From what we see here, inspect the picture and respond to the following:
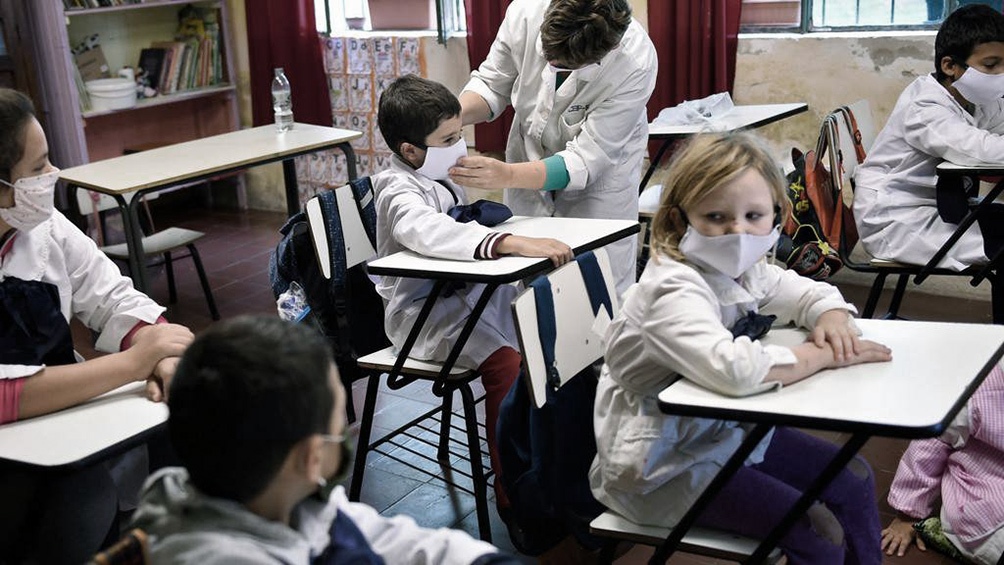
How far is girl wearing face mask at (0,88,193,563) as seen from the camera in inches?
70.9

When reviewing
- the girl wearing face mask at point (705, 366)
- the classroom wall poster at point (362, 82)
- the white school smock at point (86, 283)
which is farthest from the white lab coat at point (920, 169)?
the classroom wall poster at point (362, 82)

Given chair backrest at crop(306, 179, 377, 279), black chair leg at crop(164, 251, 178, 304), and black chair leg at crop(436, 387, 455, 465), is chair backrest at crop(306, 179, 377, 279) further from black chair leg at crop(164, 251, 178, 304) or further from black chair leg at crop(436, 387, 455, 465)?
black chair leg at crop(164, 251, 178, 304)

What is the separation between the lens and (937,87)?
3299mm

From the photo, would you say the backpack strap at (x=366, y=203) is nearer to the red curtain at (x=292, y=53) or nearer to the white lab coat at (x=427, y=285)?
the white lab coat at (x=427, y=285)

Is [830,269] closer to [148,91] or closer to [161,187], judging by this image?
[161,187]

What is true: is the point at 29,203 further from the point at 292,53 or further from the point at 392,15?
the point at 292,53

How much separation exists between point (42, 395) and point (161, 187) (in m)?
2.28

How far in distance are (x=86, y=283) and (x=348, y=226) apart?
0.79m

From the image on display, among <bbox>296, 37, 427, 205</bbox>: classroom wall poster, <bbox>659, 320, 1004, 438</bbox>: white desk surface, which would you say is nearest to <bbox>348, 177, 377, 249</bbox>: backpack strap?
<bbox>659, 320, 1004, 438</bbox>: white desk surface

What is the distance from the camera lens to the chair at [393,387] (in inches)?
102

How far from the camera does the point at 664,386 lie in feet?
6.02

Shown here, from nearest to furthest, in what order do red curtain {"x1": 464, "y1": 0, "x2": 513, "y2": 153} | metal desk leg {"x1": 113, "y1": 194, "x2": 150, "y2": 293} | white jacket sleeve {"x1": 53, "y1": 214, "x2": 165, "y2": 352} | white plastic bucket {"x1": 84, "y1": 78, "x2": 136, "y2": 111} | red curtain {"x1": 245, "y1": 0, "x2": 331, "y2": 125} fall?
white jacket sleeve {"x1": 53, "y1": 214, "x2": 165, "y2": 352}, metal desk leg {"x1": 113, "y1": 194, "x2": 150, "y2": 293}, red curtain {"x1": 464, "y1": 0, "x2": 513, "y2": 153}, white plastic bucket {"x1": 84, "y1": 78, "x2": 136, "y2": 111}, red curtain {"x1": 245, "y1": 0, "x2": 331, "y2": 125}

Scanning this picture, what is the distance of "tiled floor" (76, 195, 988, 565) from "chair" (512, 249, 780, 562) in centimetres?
67

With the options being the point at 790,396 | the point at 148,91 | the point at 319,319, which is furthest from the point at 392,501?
the point at 148,91
